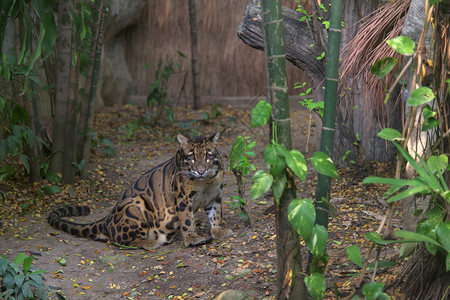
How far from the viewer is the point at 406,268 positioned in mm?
3562

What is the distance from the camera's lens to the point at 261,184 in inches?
127

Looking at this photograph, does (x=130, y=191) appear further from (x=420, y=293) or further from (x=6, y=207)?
(x=420, y=293)

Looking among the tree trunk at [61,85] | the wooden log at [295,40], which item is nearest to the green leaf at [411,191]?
the wooden log at [295,40]

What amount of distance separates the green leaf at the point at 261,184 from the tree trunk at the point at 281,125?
0.58ft

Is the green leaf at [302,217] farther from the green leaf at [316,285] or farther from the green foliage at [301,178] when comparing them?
the green leaf at [316,285]

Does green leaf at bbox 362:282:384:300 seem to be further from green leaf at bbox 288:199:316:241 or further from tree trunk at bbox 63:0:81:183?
tree trunk at bbox 63:0:81:183

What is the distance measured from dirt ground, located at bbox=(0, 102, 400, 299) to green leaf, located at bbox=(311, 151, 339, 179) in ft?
1.11

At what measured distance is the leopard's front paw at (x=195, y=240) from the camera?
17.5 feet

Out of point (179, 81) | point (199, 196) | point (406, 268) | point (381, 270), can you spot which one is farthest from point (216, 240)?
point (179, 81)

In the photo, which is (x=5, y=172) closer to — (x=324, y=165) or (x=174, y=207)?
(x=174, y=207)

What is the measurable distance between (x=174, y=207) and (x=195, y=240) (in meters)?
0.44

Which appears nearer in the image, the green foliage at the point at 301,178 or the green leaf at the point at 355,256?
the green foliage at the point at 301,178

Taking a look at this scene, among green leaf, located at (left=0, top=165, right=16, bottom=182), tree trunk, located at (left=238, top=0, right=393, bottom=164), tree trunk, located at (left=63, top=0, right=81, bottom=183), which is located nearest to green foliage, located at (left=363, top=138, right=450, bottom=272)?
tree trunk, located at (left=238, top=0, right=393, bottom=164)

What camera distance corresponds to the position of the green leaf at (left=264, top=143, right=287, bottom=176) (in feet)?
10.5
